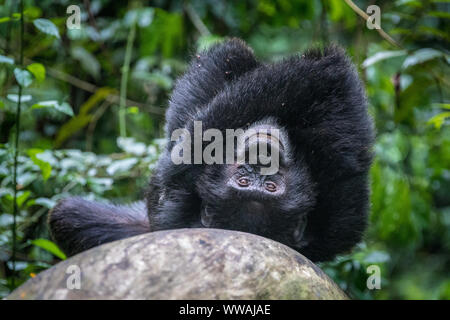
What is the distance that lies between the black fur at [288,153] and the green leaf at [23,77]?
2.89 ft

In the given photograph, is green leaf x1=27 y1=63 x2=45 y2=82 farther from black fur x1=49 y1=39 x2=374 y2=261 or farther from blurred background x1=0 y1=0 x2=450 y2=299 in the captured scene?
black fur x1=49 y1=39 x2=374 y2=261

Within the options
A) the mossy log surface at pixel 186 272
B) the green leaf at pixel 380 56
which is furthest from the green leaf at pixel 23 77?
the green leaf at pixel 380 56

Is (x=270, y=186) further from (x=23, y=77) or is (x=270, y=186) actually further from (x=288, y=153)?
(x=23, y=77)

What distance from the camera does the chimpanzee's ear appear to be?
303cm

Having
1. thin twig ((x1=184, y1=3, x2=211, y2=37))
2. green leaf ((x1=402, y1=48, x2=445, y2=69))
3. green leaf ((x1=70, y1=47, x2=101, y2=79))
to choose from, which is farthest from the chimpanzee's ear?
green leaf ((x1=70, y1=47, x2=101, y2=79))

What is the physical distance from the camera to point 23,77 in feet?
11.0

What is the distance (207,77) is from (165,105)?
805 millimetres

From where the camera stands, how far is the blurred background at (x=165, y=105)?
415 cm

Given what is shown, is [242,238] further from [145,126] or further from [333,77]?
[145,126]

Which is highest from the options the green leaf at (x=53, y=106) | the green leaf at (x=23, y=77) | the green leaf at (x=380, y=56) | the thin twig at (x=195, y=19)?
the thin twig at (x=195, y=19)

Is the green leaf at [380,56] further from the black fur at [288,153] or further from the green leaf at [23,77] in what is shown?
the green leaf at [23,77]

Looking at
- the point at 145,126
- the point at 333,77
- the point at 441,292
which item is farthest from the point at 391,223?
the point at 145,126

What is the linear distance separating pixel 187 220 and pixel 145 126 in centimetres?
364

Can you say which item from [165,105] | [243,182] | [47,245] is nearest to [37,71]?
[165,105]
